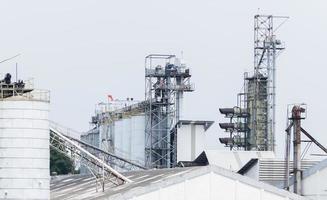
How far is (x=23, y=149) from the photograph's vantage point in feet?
170

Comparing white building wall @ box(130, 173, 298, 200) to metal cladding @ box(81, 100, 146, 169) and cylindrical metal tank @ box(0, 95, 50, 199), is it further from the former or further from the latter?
metal cladding @ box(81, 100, 146, 169)

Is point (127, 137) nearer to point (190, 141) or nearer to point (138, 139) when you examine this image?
point (138, 139)

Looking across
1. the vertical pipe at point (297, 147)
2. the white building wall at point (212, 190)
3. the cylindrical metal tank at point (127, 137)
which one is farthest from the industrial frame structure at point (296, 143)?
the cylindrical metal tank at point (127, 137)

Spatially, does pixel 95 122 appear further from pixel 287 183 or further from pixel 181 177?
pixel 181 177

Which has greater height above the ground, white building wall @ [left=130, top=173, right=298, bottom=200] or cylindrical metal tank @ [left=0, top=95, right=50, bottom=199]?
cylindrical metal tank @ [left=0, top=95, right=50, bottom=199]

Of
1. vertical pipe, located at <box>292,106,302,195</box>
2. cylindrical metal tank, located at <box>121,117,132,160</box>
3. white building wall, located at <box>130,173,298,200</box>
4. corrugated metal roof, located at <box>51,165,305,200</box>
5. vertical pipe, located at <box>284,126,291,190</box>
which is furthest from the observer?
cylindrical metal tank, located at <box>121,117,132,160</box>

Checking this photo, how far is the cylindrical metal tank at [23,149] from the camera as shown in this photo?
51.5m

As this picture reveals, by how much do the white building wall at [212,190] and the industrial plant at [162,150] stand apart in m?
0.05

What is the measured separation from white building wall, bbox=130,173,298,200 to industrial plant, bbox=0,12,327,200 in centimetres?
5

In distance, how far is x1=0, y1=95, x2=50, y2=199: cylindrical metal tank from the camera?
51.5 m

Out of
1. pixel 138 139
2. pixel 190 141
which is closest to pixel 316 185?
pixel 190 141

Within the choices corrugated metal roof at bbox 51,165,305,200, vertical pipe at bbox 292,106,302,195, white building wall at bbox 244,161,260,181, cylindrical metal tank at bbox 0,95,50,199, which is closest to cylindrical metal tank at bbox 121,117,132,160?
white building wall at bbox 244,161,260,181

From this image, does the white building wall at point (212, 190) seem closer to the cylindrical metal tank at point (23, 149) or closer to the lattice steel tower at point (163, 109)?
the cylindrical metal tank at point (23, 149)

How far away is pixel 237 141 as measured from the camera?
105312 mm
